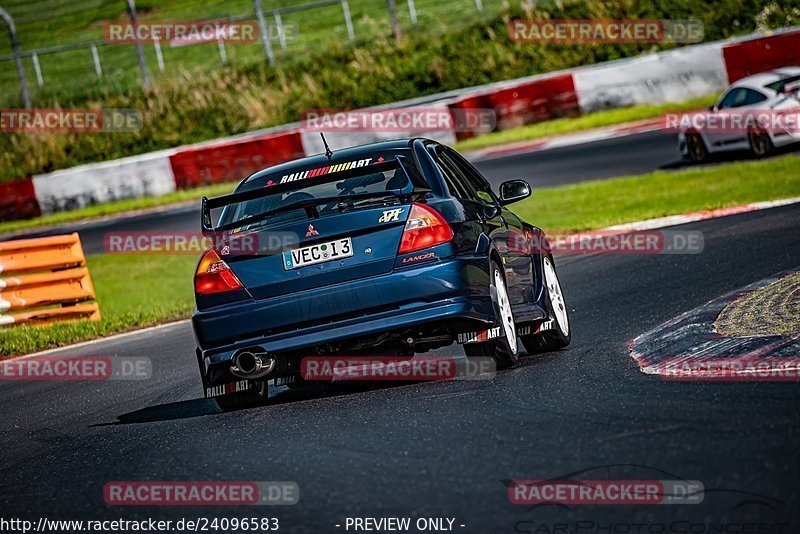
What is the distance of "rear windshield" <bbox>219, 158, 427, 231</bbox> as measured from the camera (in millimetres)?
7543

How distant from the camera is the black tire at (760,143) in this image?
20.8 metres

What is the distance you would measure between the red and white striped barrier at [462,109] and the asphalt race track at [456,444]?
61.1 ft

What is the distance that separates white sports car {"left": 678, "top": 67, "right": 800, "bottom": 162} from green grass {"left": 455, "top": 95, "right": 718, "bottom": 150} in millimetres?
5050

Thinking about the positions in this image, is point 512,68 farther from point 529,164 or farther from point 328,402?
point 328,402

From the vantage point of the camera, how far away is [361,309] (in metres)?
7.30

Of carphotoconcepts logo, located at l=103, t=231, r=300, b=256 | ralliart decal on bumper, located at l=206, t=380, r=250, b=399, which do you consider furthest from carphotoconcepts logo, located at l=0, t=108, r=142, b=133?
ralliart decal on bumper, located at l=206, t=380, r=250, b=399

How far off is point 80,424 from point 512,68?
1027 inches

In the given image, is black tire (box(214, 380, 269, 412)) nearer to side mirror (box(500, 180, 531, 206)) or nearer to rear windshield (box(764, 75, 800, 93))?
side mirror (box(500, 180, 531, 206))

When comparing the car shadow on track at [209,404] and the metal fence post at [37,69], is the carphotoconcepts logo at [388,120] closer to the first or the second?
the metal fence post at [37,69]

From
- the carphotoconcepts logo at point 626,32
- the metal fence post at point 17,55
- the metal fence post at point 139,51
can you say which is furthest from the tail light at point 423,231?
the carphotoconcepts logo at point 626,32

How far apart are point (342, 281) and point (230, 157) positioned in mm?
21510

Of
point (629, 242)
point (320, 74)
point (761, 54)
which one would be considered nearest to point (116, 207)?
point (320, 74)

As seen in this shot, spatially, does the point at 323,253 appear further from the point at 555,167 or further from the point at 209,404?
the point at 555,167

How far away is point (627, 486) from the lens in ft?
15.7
